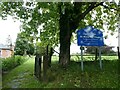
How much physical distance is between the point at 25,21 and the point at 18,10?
0.99 meters

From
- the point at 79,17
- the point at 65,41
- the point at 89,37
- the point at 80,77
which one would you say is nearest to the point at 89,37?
the point at 89,37

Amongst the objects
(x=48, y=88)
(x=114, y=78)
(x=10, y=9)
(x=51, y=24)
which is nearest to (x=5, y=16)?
(x=10, y=9)

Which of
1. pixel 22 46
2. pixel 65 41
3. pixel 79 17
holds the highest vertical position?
pixel 22 46

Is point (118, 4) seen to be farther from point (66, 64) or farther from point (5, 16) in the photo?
point (5, 16)

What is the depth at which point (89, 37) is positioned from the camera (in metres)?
12.3

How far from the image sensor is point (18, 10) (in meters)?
12.9

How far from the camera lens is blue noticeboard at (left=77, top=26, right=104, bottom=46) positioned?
12164 mm

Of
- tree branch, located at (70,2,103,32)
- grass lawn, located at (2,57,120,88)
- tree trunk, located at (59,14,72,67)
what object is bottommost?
grass lawn, located at (2,57,120,88)

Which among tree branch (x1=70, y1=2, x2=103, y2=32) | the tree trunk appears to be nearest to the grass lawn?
the tree trunk

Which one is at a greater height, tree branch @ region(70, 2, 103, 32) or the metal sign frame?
tree branch @ region(70, 2, 103, 32)

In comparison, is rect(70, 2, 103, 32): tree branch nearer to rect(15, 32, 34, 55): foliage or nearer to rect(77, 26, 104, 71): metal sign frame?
rect(77, 26, 104, 71): metal sign frame

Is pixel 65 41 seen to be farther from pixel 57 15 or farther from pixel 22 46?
pixel 22 46

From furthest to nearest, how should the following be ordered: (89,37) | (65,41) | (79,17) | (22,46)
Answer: (22,46) → (65,41) → (79,17) → (89,37)

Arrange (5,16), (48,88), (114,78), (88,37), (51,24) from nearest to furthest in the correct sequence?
(48,88)
(114,78)
(88,37)
(5,16)
(51,24)
